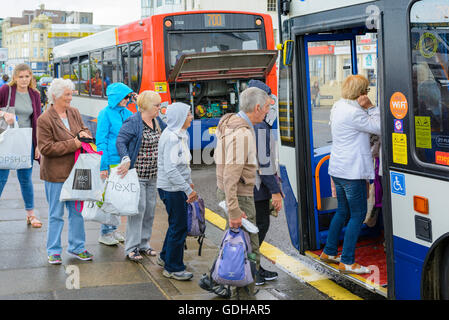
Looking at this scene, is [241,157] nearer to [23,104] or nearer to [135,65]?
[23,104]

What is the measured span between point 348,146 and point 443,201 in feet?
4.53

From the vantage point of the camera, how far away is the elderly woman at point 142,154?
5473 mm

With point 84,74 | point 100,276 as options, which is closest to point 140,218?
point 100,276

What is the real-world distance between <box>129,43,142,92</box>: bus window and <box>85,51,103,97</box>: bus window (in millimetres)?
2796

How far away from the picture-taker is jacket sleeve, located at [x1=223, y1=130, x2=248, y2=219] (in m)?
4.28

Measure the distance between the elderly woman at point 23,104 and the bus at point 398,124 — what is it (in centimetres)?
321

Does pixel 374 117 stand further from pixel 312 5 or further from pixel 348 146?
pixel 312 5

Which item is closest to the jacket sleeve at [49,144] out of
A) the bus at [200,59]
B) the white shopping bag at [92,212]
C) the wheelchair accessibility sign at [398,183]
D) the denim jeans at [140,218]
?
the white shopping bag at [92,212]

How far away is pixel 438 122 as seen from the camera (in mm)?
3502

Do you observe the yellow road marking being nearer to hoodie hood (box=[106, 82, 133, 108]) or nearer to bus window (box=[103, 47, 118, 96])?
hoodie hood (box=[106, 82, 133, 108])

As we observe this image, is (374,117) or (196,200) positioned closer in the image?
(374,117)

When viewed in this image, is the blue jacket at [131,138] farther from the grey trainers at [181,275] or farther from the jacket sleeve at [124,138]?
the grey trainers at [181,275]

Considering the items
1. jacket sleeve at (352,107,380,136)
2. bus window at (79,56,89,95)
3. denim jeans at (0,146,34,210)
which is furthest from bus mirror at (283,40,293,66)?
bus window at (79,56,89,95)

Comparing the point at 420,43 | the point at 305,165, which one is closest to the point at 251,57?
the point at 305,165
